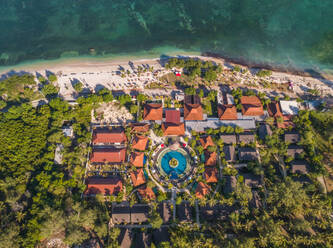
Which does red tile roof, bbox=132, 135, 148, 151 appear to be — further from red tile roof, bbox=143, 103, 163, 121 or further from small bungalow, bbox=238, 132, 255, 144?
small bungalow, bbox=238, 132, 255, 144

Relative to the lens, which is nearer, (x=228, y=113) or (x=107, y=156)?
(x=107, y=156)

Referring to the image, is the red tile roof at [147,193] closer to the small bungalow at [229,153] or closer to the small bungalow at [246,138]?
the small bungalow at [229,153]

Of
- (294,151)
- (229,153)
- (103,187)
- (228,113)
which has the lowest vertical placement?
(103,187)

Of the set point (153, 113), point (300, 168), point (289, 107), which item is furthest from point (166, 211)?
point (289, 107)

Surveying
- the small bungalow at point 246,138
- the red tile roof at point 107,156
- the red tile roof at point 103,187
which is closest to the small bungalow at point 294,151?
the small bungalow at point 246,138

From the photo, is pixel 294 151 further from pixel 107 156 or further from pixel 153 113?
pixel 107 156

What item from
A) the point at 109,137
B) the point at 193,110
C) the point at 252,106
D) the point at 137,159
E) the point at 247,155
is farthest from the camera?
the point at 252,106

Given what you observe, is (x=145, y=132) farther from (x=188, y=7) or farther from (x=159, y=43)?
(x=188, y=7)
